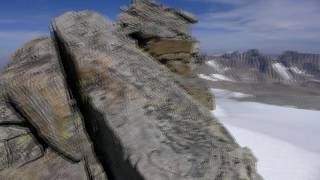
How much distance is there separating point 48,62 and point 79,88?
1.34 meters

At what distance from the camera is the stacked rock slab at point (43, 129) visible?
35.5 feet

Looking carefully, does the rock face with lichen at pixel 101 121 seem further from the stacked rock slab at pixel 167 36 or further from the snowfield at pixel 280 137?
the snowfield at pixel 280 137

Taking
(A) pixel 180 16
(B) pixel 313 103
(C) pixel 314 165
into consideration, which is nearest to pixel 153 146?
(A) pixel 180 16

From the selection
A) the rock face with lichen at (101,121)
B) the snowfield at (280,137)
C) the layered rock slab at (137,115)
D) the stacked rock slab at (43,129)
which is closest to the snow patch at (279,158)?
the snowfield at (280,137)

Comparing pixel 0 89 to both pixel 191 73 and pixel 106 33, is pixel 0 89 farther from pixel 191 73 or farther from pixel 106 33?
pixel 191 73

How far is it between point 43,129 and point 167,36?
9999 mm

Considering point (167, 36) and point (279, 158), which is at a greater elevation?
point (167, 36)

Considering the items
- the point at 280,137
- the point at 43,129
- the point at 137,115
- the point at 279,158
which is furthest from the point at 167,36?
the point at 280,137

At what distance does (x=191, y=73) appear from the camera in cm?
2098

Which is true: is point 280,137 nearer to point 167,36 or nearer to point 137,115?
point 167,36

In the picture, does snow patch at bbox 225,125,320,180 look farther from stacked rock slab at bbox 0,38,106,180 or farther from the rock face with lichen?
stacked rock slab at bbox 0,38,106,180

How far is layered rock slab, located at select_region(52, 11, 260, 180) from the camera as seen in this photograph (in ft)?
29.1

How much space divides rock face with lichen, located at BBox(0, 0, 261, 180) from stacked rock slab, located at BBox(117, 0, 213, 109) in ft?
18.8

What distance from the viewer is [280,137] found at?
1264 inches
